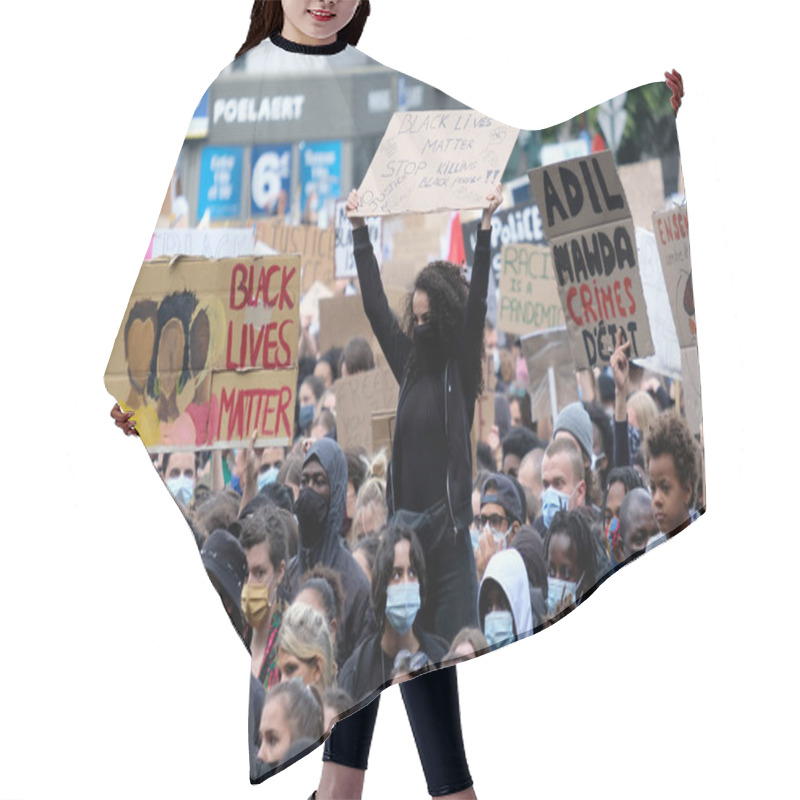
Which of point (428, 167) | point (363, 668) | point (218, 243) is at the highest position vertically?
point (428, 167)

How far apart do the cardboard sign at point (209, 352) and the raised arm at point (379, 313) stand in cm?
14

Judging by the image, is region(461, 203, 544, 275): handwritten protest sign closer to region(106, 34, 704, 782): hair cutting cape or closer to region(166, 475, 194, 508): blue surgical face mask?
region(106, 34, 704, 782): hair cutting cape

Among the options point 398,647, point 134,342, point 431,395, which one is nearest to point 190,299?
point 134,342

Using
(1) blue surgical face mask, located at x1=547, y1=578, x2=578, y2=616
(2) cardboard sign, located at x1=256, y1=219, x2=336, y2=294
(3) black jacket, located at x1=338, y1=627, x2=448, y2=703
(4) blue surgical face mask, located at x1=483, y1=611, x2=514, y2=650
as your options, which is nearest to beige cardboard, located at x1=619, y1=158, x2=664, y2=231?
(2) cardboard sign, located at x1=256, y1=219, x2=336, y2=294

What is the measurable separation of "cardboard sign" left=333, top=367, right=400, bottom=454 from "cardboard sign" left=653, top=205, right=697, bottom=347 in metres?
0.62

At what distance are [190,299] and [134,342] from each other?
0.15 m

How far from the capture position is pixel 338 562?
493 cm

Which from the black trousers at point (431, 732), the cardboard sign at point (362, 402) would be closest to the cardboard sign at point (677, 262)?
the cardboard sign at point (362, 402)

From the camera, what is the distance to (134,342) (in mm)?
4996

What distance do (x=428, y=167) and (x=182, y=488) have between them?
2.81ft

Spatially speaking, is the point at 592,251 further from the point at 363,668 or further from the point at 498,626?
the point at 363,668

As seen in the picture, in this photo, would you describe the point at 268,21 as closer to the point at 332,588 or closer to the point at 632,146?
the point at 632,146

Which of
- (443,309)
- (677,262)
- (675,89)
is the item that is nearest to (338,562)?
(443,309)

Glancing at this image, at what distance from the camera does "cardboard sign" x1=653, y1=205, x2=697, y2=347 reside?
4969 mm
